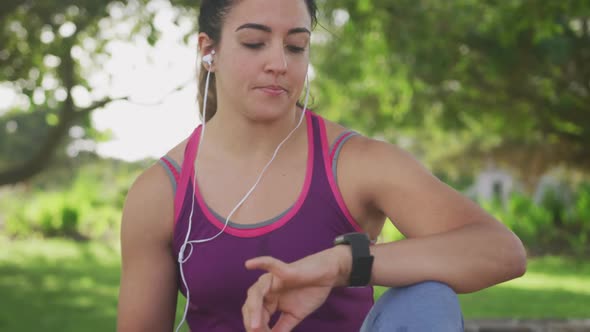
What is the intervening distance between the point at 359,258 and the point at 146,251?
2.45ft

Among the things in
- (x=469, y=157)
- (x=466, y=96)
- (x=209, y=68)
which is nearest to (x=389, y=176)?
(x=209, y=68)

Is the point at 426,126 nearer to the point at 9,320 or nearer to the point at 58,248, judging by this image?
the point at 58,248

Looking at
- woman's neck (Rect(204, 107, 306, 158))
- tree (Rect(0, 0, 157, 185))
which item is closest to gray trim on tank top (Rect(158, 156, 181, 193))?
woman's neck (Rect(204, 107, 306, 158))

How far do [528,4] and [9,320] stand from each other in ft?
18.1

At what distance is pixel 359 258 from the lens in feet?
6.84

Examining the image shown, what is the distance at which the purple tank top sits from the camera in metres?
2.29

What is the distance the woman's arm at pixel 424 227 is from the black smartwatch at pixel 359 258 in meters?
0.03

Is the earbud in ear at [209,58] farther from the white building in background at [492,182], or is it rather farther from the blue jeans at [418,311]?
the white building in background at [492,182]

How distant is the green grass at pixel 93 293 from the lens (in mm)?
7047

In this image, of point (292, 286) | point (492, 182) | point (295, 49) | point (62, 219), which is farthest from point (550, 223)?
point (492, 182)

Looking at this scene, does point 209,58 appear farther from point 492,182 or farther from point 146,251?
point 492,182

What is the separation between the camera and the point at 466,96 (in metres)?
12.8

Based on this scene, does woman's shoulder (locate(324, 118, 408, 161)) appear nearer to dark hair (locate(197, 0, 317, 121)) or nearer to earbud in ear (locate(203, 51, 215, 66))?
dark hair (locate(197, 0, 317, 121))

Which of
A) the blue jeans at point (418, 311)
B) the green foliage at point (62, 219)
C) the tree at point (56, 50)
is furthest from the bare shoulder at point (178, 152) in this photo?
the green foliage at point (62, 219)
